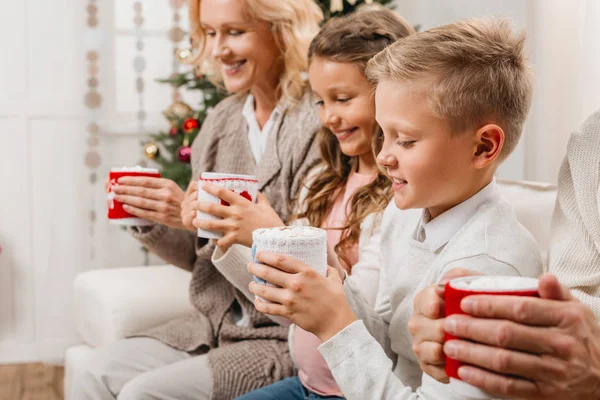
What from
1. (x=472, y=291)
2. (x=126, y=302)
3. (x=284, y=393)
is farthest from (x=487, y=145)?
(x=126, y=302)

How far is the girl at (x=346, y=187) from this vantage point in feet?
4.75

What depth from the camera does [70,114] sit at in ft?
11.1

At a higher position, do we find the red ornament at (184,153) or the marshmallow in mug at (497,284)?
the marshmallow in mug at (497,284)

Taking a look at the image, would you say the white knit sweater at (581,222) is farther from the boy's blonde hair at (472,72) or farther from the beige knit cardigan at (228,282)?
the beige knit cardigan at (228,282)

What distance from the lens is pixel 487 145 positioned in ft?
3.58

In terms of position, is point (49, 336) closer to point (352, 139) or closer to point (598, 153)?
point (352, 139)

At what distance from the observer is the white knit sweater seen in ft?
3.59

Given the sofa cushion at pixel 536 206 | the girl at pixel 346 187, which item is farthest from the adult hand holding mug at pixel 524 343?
the sofa cushion at pixel 536 206

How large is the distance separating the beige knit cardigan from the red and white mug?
0.35m

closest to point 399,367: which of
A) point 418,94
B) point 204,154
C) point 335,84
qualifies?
point 418,94

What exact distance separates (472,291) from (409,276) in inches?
19.4

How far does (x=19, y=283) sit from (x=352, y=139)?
2434 millimetres

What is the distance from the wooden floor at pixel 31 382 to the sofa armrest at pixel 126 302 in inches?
28.4

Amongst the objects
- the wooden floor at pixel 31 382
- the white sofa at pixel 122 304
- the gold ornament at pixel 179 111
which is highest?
the gold ornament at pixel 179 111
